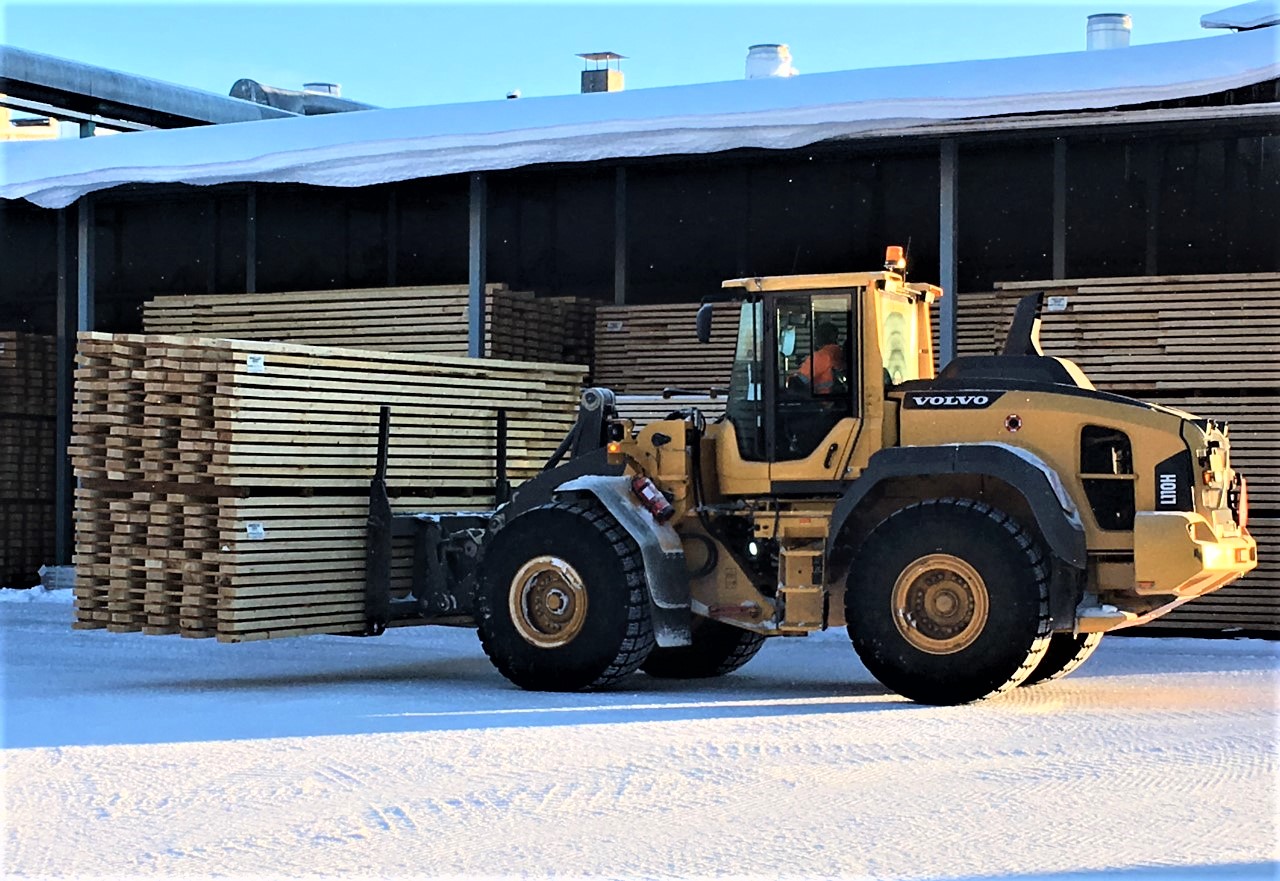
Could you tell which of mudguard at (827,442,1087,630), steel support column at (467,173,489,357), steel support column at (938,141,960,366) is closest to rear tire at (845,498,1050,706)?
mudguard at (827,442,1087,630)

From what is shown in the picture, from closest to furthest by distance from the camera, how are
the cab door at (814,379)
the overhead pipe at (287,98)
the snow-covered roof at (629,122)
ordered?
the cab door at (814,379) → the snow-covered roof at (629,122) → the overhead pipe at (287,98)

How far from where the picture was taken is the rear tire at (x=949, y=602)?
Result: 33.6 feet

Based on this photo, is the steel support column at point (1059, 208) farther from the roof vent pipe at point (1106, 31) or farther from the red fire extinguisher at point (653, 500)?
the red fire extinguisher at point (653, 500)

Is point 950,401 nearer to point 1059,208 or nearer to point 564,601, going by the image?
point 564,601

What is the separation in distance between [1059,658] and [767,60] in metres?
10.2

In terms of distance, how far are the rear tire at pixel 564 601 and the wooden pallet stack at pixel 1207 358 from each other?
5178 millimetres

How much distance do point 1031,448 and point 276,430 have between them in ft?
15.2

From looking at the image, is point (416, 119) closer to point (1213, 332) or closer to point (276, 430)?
point (276, 430)

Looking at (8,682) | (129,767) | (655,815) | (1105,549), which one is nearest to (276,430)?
(8,682)

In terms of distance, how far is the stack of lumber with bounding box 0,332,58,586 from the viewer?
65.2ft

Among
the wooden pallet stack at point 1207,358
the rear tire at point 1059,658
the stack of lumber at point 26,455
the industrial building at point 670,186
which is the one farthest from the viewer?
the stack of lumber at point 26,455

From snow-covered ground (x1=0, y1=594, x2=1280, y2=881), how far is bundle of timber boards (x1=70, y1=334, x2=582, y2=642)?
49 centimetres

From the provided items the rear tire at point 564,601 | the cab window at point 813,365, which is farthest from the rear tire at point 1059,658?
the rear tire at point 564,601

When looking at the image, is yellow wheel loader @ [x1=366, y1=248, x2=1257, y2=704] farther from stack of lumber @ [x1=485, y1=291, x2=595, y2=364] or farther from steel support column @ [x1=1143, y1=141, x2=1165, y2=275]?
steel support column @ [x1=1143, y1=141, x2=1165, y2=275]
